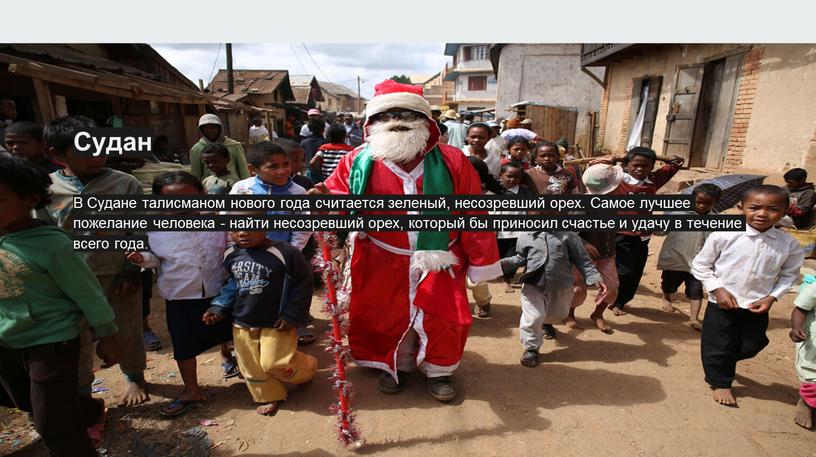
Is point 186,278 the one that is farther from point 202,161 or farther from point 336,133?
point 336,133

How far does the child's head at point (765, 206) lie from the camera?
8.15 feet

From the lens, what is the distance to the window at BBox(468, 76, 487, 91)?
40.7 meters

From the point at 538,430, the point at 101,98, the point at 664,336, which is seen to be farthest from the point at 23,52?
the point at 664,336

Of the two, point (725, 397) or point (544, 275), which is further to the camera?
point (544, 275)

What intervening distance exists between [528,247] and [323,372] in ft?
5.88

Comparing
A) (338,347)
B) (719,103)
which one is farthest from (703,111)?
(338,347)

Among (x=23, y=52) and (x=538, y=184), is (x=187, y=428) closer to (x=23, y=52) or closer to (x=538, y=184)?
(x=538, y=184)

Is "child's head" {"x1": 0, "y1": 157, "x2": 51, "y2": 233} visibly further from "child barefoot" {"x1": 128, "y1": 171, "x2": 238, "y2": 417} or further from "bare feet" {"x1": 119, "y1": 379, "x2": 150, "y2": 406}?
"bare feet" {"x1": 119, "y1": 379, "x2": 150, "y2": 406}

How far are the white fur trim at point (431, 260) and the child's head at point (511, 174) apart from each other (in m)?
1.61

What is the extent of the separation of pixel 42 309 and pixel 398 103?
2.12 metres

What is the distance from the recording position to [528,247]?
3252 mm

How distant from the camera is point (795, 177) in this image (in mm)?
5449

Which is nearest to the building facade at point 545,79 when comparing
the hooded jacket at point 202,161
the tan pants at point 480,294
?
the hooded jacket at point 202,161

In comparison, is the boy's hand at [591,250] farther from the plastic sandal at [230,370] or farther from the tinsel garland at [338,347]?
the plastic sandal at [230,370]
